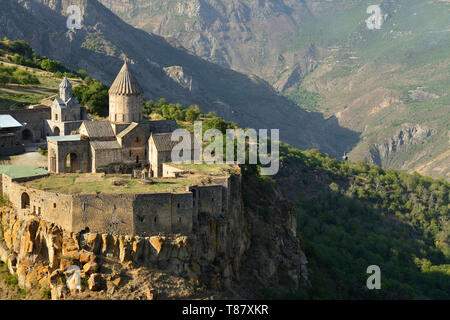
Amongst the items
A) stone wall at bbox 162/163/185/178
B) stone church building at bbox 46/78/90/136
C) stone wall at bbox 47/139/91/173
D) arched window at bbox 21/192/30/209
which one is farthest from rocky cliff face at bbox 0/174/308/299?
stone church building at bbox 46/78/90/136

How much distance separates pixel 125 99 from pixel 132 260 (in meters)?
18.5

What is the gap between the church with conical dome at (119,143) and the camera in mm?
51031

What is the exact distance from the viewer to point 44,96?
74250mm

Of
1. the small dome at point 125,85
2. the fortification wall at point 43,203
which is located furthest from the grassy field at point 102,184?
the small dome at point 125,85

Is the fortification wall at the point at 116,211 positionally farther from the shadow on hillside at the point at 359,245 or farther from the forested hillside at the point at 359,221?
the shadow on hillside at the point at 359,245

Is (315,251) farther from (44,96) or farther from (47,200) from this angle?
(44,96)

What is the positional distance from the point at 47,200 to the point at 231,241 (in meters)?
13.3

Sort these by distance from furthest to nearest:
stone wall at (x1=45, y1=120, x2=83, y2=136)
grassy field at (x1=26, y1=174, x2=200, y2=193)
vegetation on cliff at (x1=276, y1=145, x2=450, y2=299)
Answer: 1. vegetation on cliff at (x1=276, y1=145, x2=450, y2=299)
2. stone wall at (x1=45, y1=120, x2=83, y2=136)
3. grassy field at (x1=26, y1=174, x2=200, y2=193)

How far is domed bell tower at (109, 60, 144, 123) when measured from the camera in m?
53.2

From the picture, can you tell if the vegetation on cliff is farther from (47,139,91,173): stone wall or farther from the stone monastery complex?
(47,139,91,173): stone wall

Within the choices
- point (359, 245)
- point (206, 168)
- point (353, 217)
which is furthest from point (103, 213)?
point (353, 217)

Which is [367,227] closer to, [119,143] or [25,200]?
[119,143]

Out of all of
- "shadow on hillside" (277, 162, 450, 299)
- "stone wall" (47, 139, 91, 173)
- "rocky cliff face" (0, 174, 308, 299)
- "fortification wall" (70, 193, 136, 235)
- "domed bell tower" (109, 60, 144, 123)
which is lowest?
"shadow on hillside" (277, 162, 450, 299)

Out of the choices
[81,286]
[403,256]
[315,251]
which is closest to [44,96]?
[315,251]
